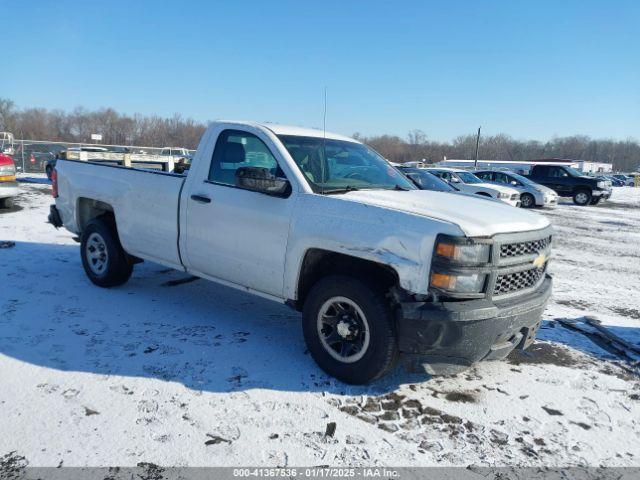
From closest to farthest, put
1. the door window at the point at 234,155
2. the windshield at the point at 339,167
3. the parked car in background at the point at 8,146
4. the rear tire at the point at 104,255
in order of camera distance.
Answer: the windshield at the point at 339,167 < the door window at the point at 234,155 < the rear tire at the point at 104,255 < the parked car in background at the point at 8,146

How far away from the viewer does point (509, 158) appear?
130000 mm

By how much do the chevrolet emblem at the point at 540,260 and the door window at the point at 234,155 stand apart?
7.68 ft

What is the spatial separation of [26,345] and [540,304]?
4.23m

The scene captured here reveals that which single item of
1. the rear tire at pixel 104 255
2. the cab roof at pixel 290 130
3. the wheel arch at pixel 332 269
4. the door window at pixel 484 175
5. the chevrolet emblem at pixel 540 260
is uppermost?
the cab roof at pixel 290 130

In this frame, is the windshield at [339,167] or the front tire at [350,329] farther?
the windshield at [339,167]

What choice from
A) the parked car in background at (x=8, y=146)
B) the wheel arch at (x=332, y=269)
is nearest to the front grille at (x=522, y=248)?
the wheel arch at (x=332, y=269)

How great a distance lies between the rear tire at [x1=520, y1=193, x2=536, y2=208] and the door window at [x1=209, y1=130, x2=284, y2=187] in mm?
18078

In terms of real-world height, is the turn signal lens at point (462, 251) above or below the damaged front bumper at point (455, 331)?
above

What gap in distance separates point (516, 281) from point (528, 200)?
18.1m

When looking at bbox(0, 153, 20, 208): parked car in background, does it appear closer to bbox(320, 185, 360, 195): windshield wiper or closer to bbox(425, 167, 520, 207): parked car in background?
bbox(320, 185, 360, 195): windshield wiper

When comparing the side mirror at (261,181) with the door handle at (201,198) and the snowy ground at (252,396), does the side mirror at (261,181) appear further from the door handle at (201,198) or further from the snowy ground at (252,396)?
the snowy ground at (252,396)

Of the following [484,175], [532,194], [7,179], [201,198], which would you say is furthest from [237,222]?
[484,175]

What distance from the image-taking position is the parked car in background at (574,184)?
22719 millimetres

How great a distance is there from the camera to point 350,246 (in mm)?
3443
